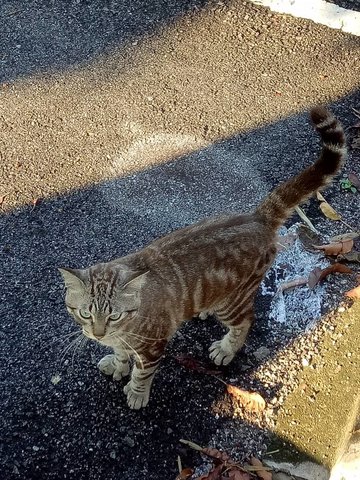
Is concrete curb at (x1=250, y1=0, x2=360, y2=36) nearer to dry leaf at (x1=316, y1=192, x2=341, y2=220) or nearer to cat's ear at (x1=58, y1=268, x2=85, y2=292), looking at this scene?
dry leaf at (x1=316, y1=192, x2=341, y2=220)

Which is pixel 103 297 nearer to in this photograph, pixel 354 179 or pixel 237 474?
pixel 237 474

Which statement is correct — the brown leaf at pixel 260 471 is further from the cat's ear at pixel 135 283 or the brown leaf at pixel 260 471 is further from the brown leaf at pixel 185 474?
the cat's ear at pixel 135 283

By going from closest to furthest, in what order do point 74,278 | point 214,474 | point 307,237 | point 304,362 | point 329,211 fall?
point 74,278
point 214,474
point 304,362
point 307,237
point 329,211

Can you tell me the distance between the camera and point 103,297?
274 centimetres

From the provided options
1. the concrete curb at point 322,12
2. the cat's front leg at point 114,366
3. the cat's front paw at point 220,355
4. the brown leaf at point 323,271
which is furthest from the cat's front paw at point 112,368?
the concrete curb at point 322,12

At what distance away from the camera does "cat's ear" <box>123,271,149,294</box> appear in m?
2.75

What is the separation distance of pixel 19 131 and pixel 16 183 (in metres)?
0.48

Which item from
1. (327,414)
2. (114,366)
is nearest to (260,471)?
(327,414)

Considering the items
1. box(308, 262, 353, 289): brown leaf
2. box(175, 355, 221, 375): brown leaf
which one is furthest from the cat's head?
box(308, 262, 353, 289): brown leaf

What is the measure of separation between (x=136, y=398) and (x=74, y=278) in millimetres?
834

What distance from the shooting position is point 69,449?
3125 millimetres

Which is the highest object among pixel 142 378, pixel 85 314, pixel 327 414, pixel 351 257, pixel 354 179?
pixel 85 314

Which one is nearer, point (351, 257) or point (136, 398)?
point (136, 398)

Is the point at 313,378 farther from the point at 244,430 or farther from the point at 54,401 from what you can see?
the point at 54,401
